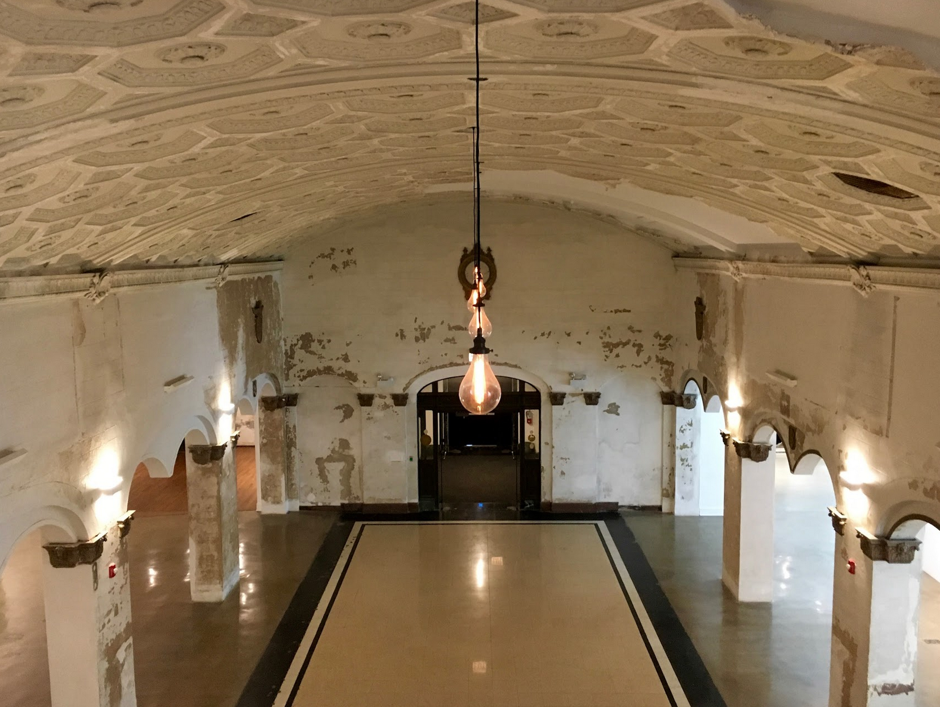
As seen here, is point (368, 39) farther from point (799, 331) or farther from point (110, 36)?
point (799, 331)

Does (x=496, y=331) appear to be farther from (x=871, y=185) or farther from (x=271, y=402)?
(x=871, y=185)

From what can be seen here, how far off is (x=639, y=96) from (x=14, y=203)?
384cm

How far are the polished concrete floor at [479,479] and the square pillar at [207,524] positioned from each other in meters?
5.24

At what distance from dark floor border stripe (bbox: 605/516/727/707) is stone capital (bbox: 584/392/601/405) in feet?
7.47

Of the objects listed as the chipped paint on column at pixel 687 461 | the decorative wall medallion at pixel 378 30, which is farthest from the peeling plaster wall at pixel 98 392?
the chipped paint on column at pixel 687 461

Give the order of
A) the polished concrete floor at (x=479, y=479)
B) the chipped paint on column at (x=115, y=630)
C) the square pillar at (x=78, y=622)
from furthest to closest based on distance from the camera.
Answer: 1. the polished concrete floor at (x=479, y=479)
2. the chipped paint on column at (x=115, y=630)
3. the square pillar at (x=78, y=622)

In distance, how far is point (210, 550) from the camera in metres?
10.9

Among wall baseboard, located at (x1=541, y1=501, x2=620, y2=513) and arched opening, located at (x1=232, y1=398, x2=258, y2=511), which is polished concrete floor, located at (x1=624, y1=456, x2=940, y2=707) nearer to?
wall baseboard, located at (x1=541, y1=501, x2=620, y2=513)

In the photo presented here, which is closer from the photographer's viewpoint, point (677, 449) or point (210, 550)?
point (210, 550)

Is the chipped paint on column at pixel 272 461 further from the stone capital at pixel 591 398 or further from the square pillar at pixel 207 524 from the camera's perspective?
the stone capital at pixel 591 398

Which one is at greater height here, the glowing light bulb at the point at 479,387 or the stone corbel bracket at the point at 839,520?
the glowing light bulb at the point at 479,387

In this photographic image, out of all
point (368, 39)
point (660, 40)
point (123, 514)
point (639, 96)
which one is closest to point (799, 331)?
point (639, 96)

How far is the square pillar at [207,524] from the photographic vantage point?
10.9 m

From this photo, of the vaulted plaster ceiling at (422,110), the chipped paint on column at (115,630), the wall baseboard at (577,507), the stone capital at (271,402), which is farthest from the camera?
the wall baseboard at (577,507)
